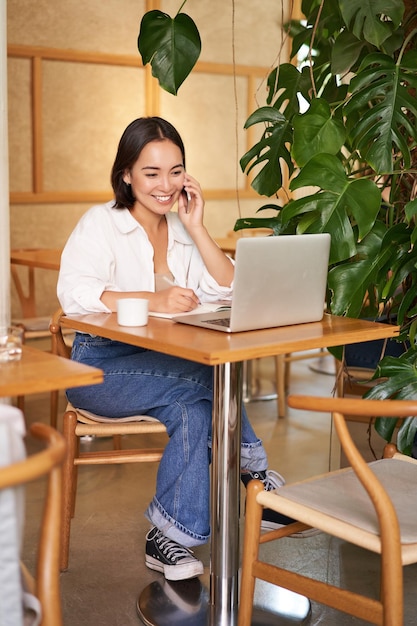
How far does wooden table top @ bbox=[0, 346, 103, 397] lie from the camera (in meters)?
1.78

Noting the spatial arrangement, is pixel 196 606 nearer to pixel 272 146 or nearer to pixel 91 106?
pixel 272 146

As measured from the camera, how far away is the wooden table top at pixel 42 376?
1.78m

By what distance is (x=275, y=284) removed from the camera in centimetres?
232

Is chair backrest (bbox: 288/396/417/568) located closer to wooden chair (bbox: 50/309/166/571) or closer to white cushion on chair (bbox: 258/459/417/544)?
white cushion on chair (bbox: 258/459/417/544)

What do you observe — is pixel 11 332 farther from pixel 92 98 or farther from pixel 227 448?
pixel 92 98

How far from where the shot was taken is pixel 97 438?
4.38 meters

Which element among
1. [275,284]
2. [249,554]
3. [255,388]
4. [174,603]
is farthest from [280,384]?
[249,554]

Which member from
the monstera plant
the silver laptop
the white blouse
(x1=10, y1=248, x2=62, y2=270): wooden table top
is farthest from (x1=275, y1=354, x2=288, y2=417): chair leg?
the silver laptop

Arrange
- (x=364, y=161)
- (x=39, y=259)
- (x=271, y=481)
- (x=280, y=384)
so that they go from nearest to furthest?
(x=271, y=481)
(x=364, y=161)
(x=39, y=259)
(x=280, y=384)

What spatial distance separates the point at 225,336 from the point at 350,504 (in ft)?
1.66

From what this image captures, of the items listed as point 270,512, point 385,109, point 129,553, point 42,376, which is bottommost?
point 129,553

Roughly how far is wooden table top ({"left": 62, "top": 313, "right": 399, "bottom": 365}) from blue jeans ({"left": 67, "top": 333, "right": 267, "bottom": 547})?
0.79ft

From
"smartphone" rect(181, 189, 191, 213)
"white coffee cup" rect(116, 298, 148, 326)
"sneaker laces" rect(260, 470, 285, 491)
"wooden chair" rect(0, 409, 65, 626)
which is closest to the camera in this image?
"wooden chair" rect(0, 409, 65, 626)

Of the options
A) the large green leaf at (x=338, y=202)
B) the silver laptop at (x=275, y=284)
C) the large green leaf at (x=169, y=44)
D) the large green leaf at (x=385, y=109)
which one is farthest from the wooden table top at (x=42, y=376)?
the large green leaf at (x=169, y=44)
